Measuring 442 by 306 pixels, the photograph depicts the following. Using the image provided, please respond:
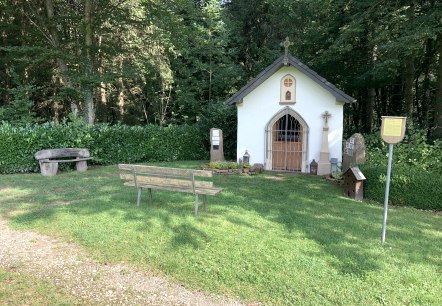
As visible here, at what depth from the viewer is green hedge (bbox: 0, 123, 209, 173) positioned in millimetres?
11578

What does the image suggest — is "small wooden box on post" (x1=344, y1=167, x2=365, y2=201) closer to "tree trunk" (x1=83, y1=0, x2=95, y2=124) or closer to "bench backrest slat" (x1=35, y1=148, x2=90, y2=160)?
"bench backrest slat" (x1=35, y1=148, x2=90, y2=160)

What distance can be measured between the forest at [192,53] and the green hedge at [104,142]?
1719 mm

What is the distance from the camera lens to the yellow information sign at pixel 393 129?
17.0ft

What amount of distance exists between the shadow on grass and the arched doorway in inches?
117

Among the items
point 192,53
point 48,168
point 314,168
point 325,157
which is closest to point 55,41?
point 192,53

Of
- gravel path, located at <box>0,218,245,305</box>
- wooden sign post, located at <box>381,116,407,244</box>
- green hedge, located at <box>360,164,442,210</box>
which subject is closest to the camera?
gravel path, located at <box>0,218,245,305</box>

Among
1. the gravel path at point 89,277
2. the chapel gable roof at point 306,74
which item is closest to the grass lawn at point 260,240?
the gravel path at point 89,277

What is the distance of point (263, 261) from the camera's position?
4.50m

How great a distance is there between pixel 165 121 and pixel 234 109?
8.15 m

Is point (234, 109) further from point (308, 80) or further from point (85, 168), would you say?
point (85, 168)

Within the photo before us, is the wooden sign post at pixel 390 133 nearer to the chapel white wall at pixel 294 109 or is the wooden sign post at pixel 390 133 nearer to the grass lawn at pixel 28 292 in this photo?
the grass lawn at pixel 28 292

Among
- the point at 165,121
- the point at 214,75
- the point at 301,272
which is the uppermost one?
the point at 214,75

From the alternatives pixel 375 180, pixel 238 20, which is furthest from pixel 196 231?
pixel 238 20

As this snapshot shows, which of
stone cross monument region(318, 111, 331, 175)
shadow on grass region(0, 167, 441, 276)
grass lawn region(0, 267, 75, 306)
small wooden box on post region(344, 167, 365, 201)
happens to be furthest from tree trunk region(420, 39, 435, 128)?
grass lawn region(0, 267, 75, 306)
